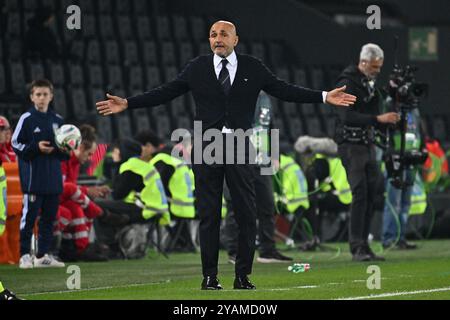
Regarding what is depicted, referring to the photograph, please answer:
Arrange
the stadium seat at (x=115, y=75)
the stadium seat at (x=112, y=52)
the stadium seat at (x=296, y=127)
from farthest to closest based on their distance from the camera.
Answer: the stadium seat at (x=296, y=127) → the stadium seat at (x=112, y=52) → the stadium seat at (x=115, y=75)

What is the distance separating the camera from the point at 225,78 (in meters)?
10.9

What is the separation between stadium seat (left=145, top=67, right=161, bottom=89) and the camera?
24.9m

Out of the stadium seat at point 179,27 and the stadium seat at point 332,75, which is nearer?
the stadium seat at point 179,27

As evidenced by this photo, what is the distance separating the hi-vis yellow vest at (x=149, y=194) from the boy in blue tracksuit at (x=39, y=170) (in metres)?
2.10

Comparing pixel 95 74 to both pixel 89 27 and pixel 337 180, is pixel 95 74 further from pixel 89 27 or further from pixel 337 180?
pixel 337 180

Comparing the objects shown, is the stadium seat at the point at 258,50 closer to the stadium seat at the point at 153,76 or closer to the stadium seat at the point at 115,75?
the stadium seat at the point at 153,76

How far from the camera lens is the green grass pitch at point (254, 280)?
417 inches

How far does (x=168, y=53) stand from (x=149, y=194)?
969 centimetres

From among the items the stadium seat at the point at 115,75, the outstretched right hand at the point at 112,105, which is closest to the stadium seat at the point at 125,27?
the stadium seat at the point at 115,75

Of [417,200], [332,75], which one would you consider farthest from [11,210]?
[332,75]

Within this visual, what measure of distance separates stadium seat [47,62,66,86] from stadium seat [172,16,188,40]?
311cm
